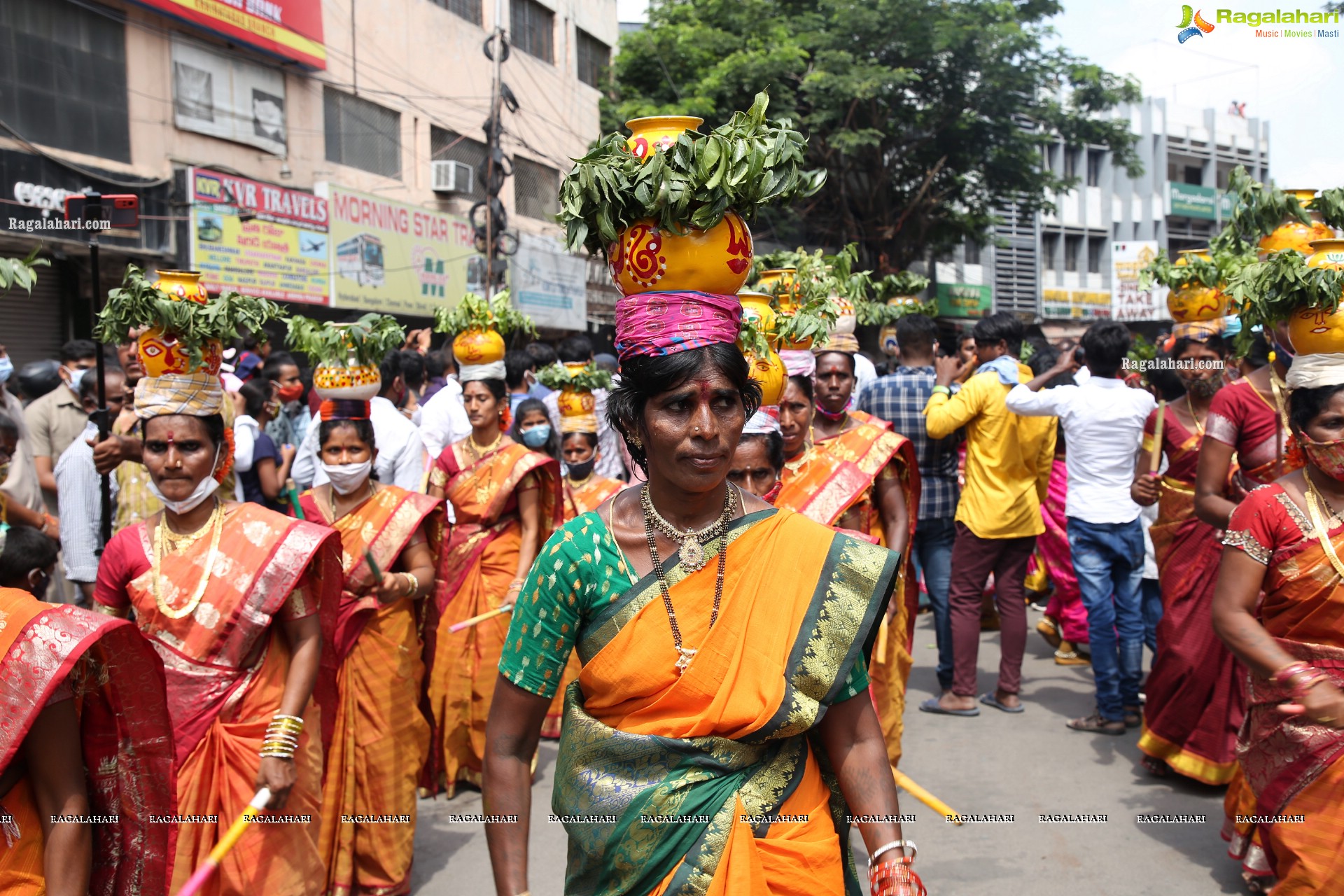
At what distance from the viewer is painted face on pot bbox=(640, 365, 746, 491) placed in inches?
88.9

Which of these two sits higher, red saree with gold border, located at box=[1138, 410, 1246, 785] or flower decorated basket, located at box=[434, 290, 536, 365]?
flower decorated basket, located at box=[434, 290, 536, 365]

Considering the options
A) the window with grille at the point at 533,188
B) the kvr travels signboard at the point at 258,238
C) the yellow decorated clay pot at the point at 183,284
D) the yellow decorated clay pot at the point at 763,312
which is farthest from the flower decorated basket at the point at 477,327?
the window with grille at the point at 533,188

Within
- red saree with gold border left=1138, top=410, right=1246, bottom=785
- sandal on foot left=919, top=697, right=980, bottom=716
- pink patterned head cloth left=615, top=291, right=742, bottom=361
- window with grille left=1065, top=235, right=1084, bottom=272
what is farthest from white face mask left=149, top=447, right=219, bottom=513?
window with grille left=1065, top=235, right=1084, bottom=272

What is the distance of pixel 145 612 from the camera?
139 inches

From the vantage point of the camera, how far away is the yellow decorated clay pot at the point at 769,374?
4082 mm

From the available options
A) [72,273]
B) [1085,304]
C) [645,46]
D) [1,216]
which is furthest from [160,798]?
[1085,304]

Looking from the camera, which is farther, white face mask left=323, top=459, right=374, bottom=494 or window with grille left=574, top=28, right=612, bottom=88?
window with grille left=574, top=28, right=612, bottom=88

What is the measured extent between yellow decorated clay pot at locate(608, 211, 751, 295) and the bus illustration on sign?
582 inches

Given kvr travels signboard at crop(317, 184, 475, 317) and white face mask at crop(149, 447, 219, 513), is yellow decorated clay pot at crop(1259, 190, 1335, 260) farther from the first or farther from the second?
kvr travels signboard at crop(317, 184, 475, 317)

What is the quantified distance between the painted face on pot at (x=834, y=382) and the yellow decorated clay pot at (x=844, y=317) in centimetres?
37

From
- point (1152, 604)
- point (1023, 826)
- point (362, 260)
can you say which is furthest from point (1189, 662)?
point (362, 260)

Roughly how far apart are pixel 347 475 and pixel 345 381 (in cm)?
47

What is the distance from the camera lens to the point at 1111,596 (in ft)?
21.3

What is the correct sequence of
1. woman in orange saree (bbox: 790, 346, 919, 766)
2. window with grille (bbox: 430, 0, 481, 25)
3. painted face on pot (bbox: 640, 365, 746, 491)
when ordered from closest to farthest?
painted face on pot (bbox: 640, 365, 746, 491), woman in orange saree (bbox: 790, 346, 919, 766), window with grille (bbox: 430, 0, 481, 25)
